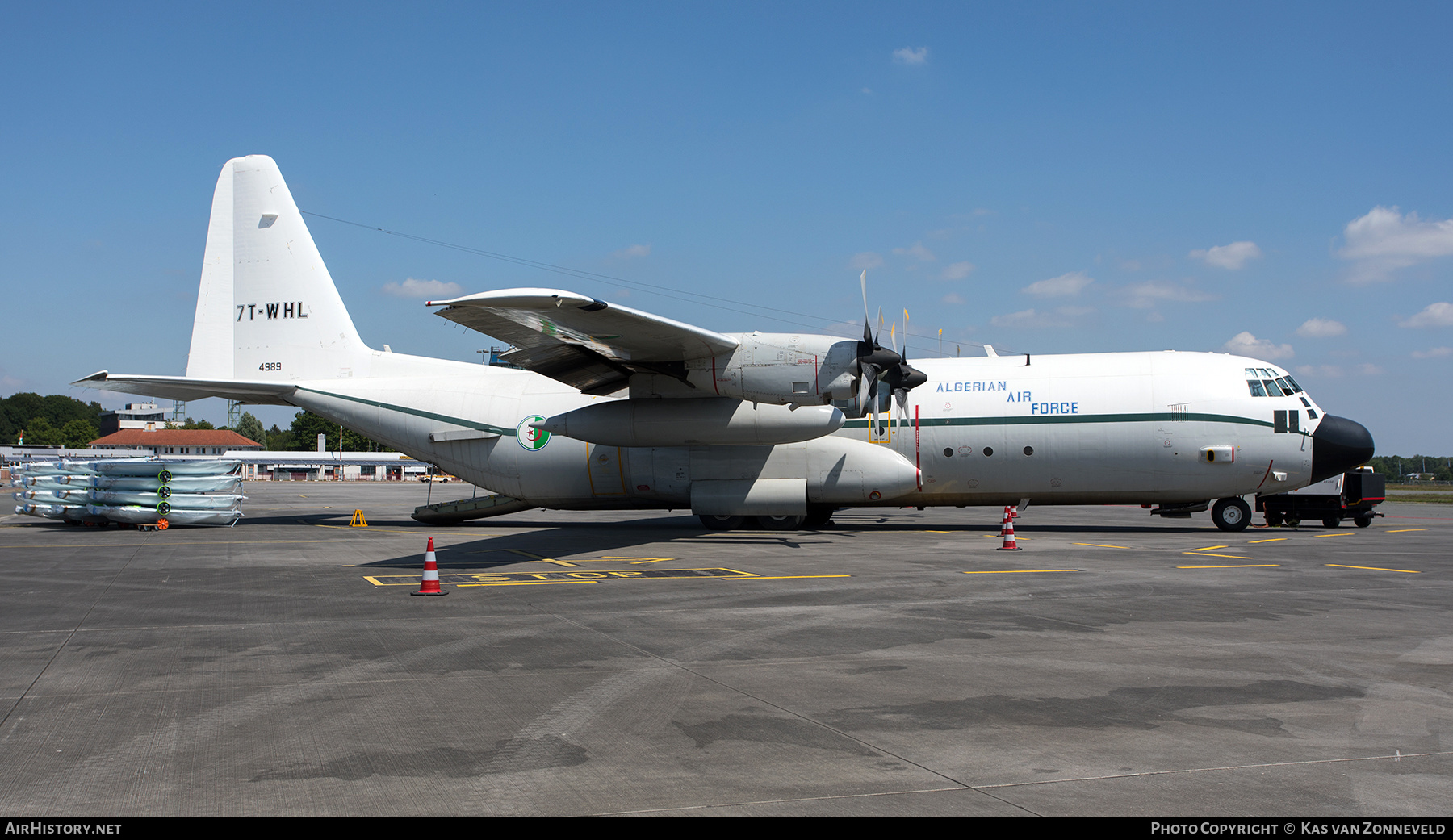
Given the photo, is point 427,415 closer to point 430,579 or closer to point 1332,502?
point 430,579

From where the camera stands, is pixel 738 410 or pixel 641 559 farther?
pixel 738 410

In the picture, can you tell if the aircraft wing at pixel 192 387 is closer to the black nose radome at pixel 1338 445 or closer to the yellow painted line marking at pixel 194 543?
the yellow painted line marking at pixel 194 543

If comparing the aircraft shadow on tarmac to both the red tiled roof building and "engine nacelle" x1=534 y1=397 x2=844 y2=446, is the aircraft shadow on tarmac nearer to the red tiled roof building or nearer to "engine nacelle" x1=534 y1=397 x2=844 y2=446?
"engine nacelle" x1=534 y1=397 x2=844 y2=446

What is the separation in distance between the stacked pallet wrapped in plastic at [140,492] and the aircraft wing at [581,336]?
10.9 metres

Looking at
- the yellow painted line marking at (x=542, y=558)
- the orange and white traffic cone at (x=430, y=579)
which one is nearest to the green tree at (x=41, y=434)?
the yellow painted line marking at (x=542, y=558)

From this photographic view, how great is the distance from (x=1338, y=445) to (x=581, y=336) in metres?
16.6

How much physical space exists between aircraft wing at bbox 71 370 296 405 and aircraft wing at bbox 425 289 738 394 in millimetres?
8181

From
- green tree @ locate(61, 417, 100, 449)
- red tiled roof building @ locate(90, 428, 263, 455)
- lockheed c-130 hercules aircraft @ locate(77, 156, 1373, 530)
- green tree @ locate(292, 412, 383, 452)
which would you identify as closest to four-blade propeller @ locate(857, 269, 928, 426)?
lockheed c-130 hercules aircraft @ locate(77, 156, 1373, 530)

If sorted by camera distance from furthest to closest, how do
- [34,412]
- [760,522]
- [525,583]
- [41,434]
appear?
[34,412]
[41,434]
[760,522]
[525,583]

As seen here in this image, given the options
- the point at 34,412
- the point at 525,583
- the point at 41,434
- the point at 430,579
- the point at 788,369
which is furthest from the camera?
the point at 34,412

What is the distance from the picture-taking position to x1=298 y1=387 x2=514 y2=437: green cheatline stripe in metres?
22.0

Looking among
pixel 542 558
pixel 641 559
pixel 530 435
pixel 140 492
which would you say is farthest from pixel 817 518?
pixel 140 492

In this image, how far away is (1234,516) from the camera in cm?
2150
